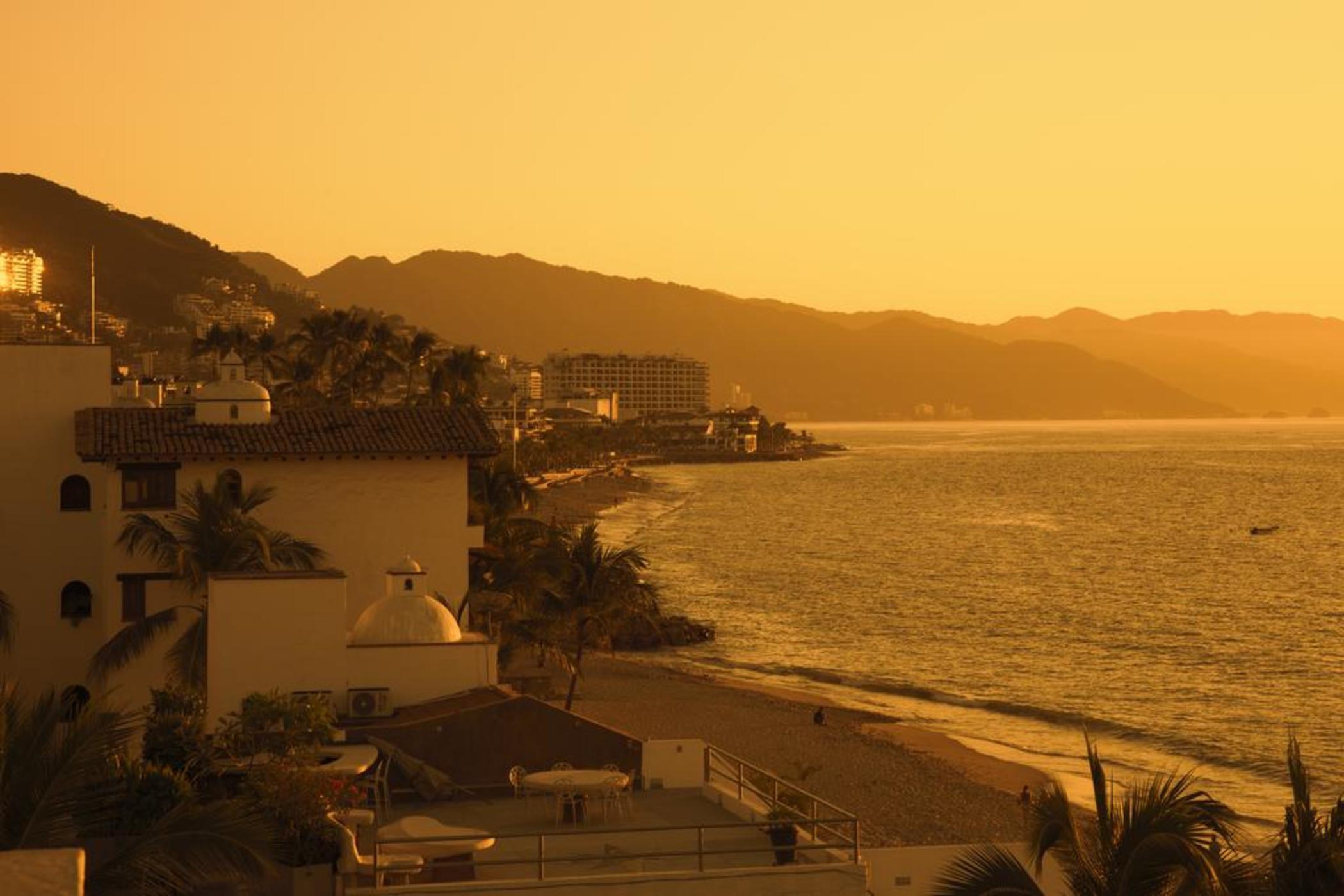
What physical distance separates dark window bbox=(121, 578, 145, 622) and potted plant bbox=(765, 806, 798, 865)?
18.5 meters

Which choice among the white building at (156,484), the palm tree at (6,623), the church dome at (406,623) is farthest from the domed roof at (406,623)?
the palm tree at (6,623)

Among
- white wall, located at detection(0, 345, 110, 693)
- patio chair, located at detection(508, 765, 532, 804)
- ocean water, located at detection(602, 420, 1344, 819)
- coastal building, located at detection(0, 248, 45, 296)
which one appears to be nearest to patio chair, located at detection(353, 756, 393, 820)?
patio chair, located at detection(508, 765, 532, 804)

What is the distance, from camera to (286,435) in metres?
32.8

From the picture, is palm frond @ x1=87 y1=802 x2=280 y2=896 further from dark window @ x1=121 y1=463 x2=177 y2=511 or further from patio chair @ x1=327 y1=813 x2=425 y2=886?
dark window @ x1=121 y1=463 x2=177 y2=511

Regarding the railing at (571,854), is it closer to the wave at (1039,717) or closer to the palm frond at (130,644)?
the palm frond at (130,644)

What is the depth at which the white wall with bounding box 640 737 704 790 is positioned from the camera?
816 inches

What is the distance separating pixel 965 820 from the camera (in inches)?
1510

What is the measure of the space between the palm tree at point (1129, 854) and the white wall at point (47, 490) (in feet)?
79.7

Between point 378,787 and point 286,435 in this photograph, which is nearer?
point 378,787

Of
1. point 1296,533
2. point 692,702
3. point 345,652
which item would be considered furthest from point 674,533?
point 345,652

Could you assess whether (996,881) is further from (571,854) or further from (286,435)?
(286,435)

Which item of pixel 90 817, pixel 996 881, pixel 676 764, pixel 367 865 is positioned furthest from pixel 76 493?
pixel 996 881

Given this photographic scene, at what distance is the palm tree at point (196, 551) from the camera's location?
29.9 meters

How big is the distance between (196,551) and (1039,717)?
3176 centimetres
